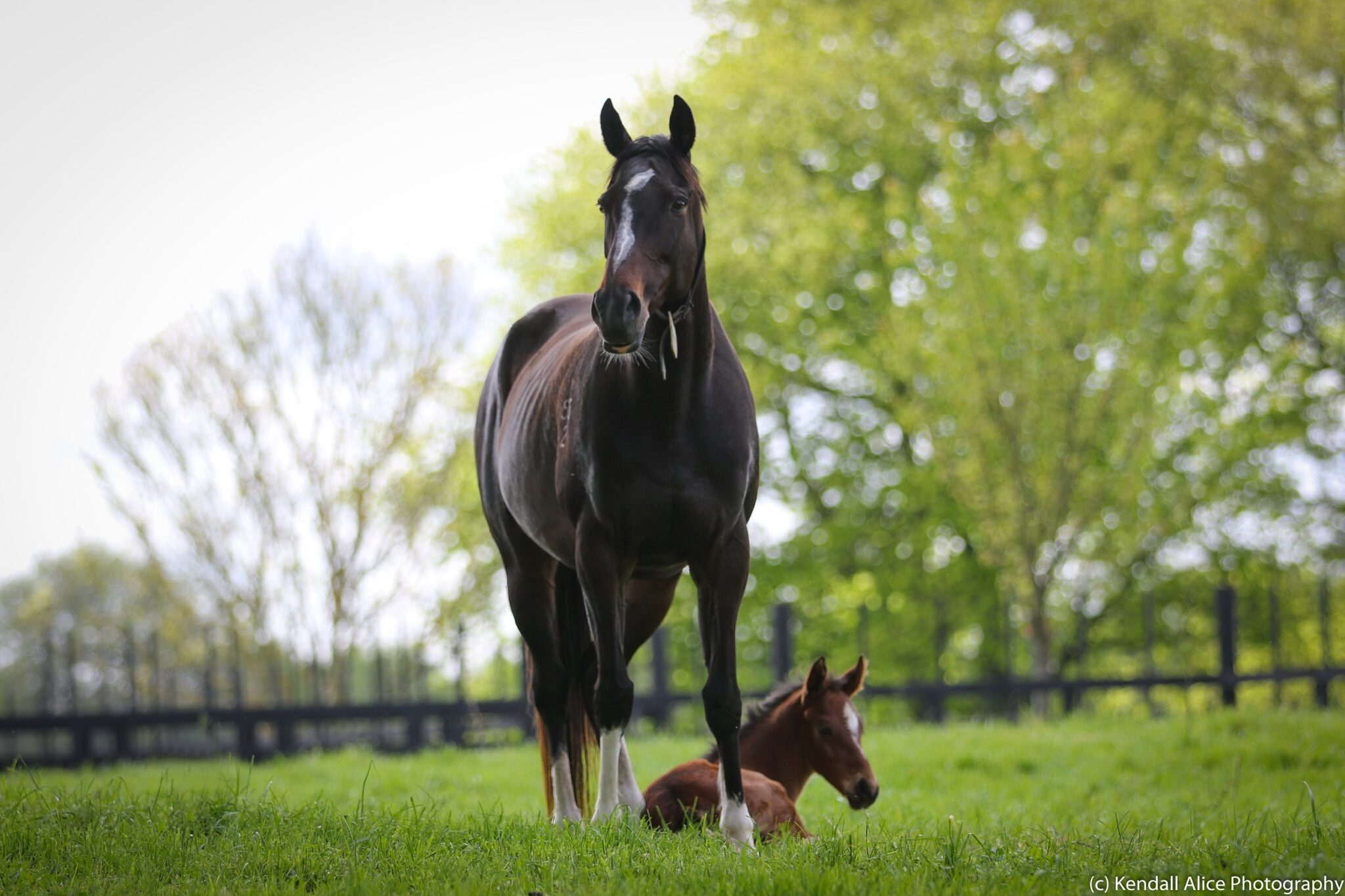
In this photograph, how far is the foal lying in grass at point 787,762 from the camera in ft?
15.5

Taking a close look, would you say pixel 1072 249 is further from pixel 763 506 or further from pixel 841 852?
pixel 841 852

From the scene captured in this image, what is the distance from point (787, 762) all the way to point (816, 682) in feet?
1.37

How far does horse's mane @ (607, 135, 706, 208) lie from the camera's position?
13.3 ft

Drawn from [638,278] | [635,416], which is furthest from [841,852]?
[638,278]

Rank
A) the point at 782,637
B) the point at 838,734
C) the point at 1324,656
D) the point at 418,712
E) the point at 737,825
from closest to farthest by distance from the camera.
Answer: the point at 737,825, the point at 838,734, the point at 418,712, the point at 782,637, the point at 1324,656

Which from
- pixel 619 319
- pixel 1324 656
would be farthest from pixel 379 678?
pixel 1324 656

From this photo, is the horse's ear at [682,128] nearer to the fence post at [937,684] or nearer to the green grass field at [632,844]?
the green grass field at [632,844]

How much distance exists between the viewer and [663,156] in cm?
405

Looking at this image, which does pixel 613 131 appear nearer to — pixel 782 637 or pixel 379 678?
pixel 782 637

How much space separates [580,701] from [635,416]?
Result: 62.4 inches

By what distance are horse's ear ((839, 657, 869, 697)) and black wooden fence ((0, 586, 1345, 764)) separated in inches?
242

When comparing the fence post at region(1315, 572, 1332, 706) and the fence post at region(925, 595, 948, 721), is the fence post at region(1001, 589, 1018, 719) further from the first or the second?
the fence post at region(1315, 572, 1332, 706)

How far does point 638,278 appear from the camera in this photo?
3.69 metres

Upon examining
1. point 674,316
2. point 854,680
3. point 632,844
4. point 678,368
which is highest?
point 674,316
